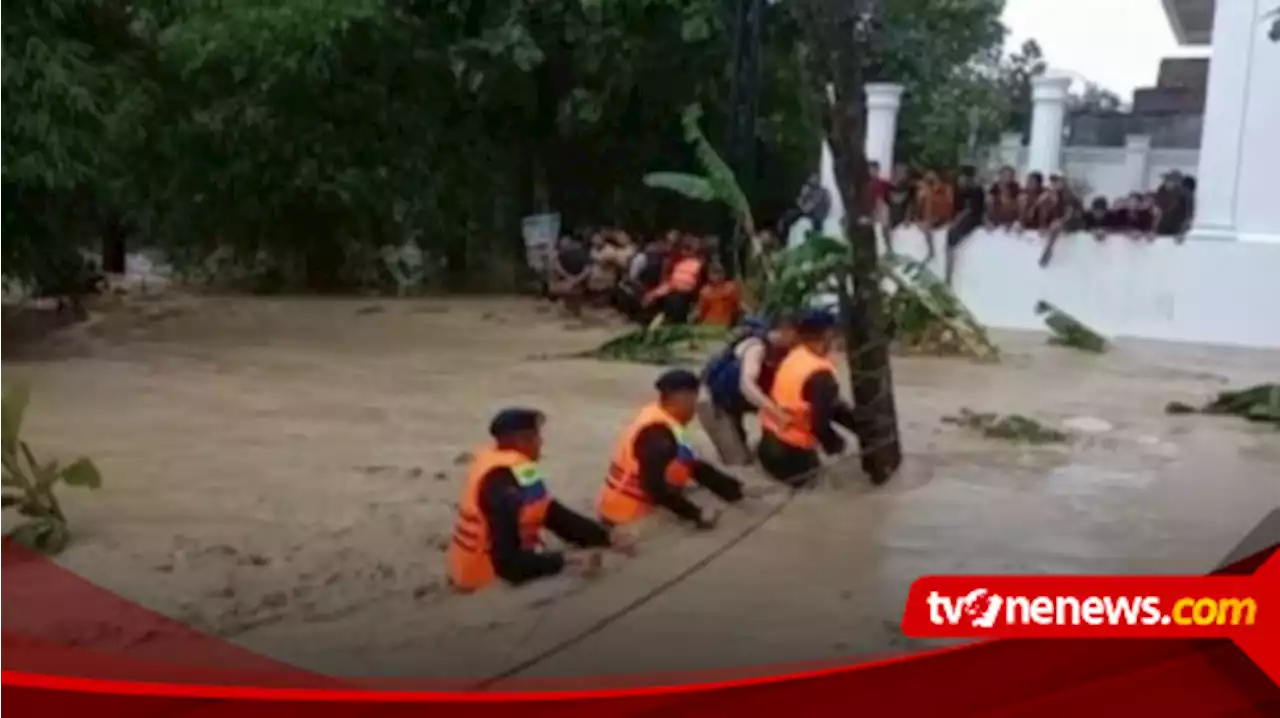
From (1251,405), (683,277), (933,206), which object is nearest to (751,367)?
(683,277)

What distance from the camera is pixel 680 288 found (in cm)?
146

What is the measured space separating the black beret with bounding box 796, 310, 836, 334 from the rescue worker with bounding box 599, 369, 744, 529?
0.49 ft

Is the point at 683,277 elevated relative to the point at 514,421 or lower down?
elevated

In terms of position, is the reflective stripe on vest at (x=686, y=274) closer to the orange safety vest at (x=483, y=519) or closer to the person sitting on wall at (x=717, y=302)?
the person sitting on wall at (x=717, y=302)

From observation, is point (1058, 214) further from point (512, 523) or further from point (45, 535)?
point (45, 535)

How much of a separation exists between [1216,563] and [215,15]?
110cm

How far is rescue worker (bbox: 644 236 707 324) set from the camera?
1.45 m

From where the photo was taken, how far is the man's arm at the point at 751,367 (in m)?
1.43

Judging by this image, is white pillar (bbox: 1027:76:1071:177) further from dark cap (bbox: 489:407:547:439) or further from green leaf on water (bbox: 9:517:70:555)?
green leaf on water (bbox: 9:517:70:555)

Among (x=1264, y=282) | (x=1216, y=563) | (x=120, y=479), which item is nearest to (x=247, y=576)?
(x=120, y=479)

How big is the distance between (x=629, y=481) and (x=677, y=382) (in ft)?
0.42

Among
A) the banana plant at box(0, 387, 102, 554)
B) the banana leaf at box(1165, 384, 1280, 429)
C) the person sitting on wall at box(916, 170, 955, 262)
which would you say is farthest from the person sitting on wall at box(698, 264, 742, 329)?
the banana plant at box(0, 387, 102, 554)

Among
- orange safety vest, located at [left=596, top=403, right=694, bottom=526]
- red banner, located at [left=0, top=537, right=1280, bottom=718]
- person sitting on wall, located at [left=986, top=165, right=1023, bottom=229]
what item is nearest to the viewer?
red banner, located at [left=0, top=537, right=1280, bottom=718]

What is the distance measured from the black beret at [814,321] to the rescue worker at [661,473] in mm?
148
